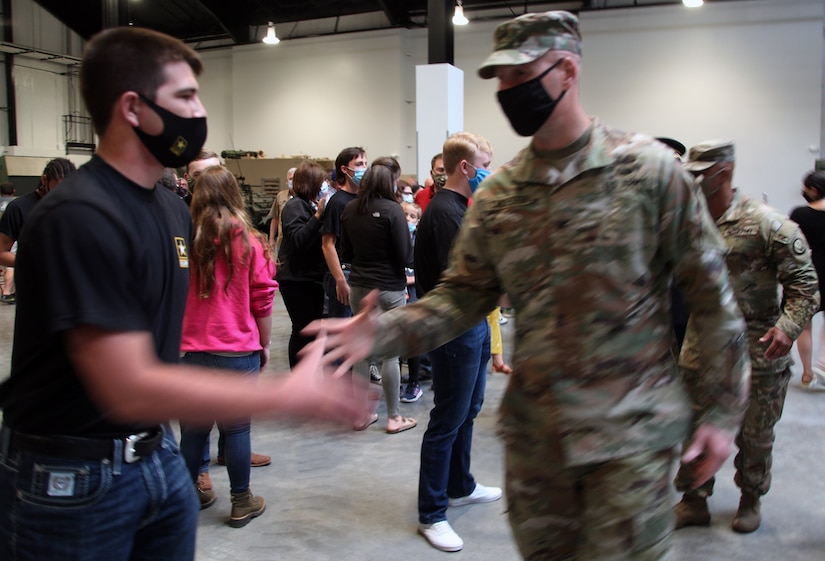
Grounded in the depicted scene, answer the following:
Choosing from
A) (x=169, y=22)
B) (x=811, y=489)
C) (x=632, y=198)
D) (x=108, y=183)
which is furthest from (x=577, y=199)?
(x=169, y=22)

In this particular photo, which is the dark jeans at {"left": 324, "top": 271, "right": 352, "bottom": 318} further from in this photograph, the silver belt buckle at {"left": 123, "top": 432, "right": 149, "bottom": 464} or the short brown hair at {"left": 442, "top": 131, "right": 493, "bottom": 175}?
the silver belt buckle at {"left": 123, "top": 432, "right": 149, "bottom": 464}

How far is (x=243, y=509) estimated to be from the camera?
3.24 m

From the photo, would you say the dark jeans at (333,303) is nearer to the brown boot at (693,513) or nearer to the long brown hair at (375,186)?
the long brown hair at (375,186)

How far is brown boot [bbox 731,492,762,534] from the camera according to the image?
10.3 feet

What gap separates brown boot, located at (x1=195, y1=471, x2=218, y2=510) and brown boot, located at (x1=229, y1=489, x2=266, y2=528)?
223 millimetres

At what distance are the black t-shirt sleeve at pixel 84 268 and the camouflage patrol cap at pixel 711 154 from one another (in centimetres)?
246

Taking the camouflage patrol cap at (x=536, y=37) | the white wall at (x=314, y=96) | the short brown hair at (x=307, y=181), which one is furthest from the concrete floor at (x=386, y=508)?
the white wall at (x=314, y=96)

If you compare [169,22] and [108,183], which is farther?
[169,22]

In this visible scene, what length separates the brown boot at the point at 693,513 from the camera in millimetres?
3191

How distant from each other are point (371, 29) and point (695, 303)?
15901 mm

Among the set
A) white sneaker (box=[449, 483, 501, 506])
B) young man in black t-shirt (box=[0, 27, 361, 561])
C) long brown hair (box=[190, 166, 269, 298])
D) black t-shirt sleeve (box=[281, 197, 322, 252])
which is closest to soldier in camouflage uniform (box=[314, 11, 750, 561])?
young man in black t-shirt (box=[0, 27, 361, 561])

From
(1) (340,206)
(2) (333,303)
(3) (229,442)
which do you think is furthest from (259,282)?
(2) (333,303)

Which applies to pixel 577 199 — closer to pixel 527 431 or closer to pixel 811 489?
pixel 527 431

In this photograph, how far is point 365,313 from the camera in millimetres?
1811
